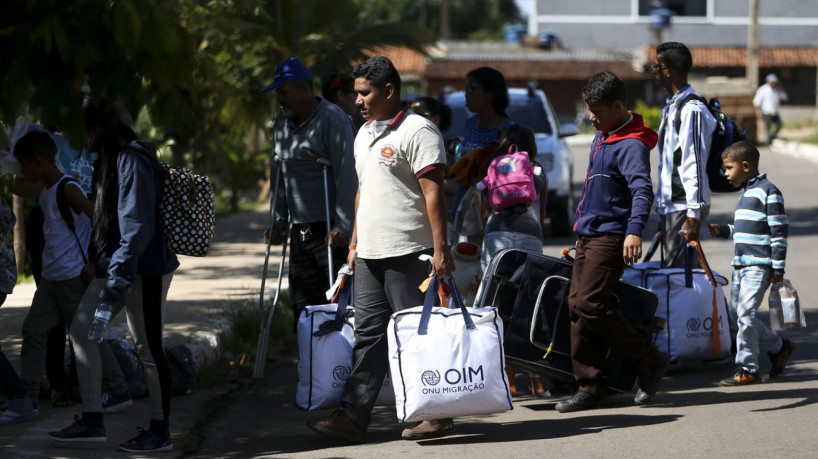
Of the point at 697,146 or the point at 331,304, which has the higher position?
the point at 697,146

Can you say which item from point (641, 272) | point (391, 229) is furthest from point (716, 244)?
point (391, 229)

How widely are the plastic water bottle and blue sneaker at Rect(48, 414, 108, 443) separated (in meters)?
0.49

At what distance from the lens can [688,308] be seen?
757 centimetres

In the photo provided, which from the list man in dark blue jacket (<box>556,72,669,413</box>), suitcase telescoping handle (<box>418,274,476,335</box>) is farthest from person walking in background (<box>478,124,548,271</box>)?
suitcase telescoping handle (<box>418,274,476,335</box>)

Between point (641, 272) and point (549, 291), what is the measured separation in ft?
3.37

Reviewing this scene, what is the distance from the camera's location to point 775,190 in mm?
7465

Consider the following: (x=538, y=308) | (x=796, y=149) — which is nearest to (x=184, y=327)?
(x=538, y=308)

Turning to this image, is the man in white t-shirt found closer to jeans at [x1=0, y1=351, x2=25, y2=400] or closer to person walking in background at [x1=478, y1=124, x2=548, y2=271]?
person walking in background at [x1=478, y1=124, x2=548, y2=271]

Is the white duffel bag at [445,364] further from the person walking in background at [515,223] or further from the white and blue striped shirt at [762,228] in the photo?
the white and blue striped shirt at [762,228]

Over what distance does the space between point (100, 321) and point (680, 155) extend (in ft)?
12.2

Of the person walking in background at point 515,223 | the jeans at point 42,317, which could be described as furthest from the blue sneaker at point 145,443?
the person walking in background at point 515,223

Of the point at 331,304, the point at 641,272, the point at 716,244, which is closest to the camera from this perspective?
the point at 331,304

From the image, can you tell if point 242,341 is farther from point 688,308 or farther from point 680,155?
point 680,155

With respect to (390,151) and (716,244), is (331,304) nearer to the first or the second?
(390,151)
